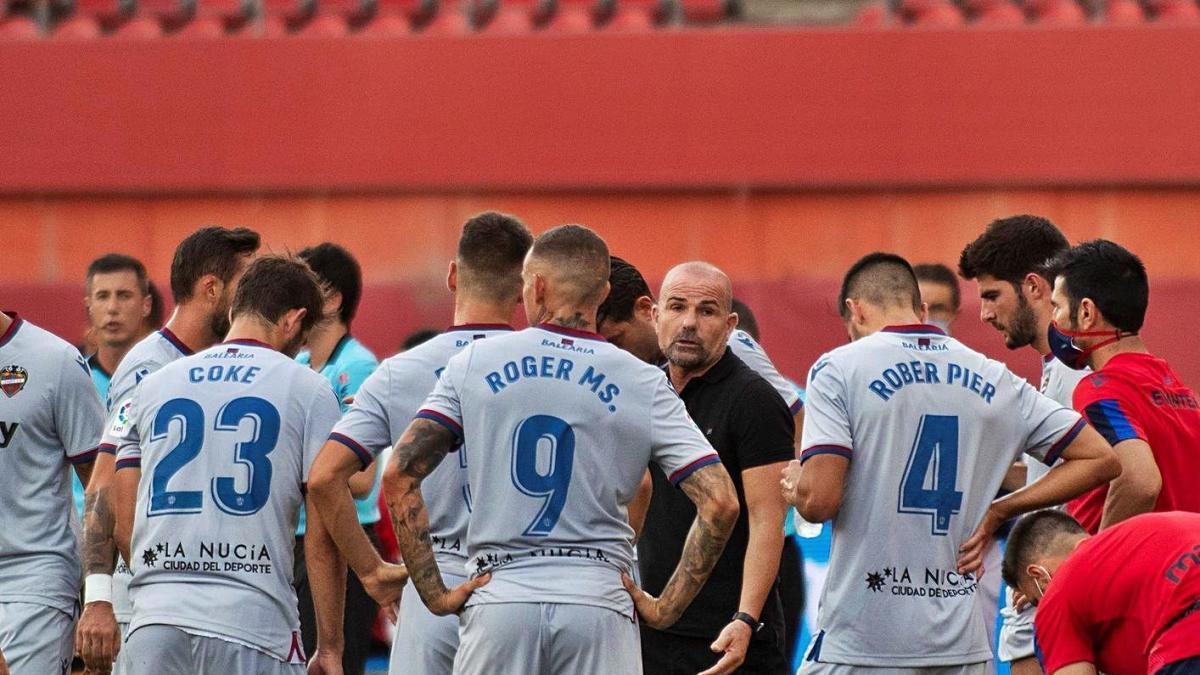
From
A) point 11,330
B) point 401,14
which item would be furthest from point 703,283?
point 401,14

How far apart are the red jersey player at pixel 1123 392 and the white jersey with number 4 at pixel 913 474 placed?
24 centimetres

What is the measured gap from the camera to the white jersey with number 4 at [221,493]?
16.1 feet

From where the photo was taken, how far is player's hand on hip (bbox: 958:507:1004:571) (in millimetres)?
4965

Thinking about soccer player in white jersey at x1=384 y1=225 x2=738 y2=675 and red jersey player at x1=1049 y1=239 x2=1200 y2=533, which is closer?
soccer player in white jersey at x1=384 y1=225 x2=738 y2=675

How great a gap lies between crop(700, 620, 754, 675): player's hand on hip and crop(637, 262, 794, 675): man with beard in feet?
1.88

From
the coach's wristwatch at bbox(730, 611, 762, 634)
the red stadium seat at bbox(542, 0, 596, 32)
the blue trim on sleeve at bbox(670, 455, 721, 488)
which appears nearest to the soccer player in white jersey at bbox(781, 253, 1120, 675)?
the coach's wristwatch at bbox(730, 611, 762, 634)

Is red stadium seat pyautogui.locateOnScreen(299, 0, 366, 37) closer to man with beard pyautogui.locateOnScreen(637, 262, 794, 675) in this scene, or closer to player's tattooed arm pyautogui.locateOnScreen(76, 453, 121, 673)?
man with beard pyautogui.locateOnScreen(637, 262, 794, 675)

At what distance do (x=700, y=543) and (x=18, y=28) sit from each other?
9.34 metres

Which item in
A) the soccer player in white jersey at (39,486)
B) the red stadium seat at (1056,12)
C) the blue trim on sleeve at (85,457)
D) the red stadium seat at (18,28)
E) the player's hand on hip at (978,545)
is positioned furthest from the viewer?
the red stadium seat at (18,28)

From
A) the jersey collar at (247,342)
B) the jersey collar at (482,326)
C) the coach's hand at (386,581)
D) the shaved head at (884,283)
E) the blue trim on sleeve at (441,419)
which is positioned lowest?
the coach's hand at (386,581)

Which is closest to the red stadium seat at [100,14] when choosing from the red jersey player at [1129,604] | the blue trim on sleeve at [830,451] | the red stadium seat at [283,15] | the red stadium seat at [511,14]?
the red stadium seat at [283,15]

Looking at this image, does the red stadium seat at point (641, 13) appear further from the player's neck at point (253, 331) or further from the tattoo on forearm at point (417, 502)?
the tattoo on forearm at point (417, 502)

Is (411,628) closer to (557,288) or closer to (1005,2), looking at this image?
(557,288)

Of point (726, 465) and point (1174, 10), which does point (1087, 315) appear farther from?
point (1174, 10)
